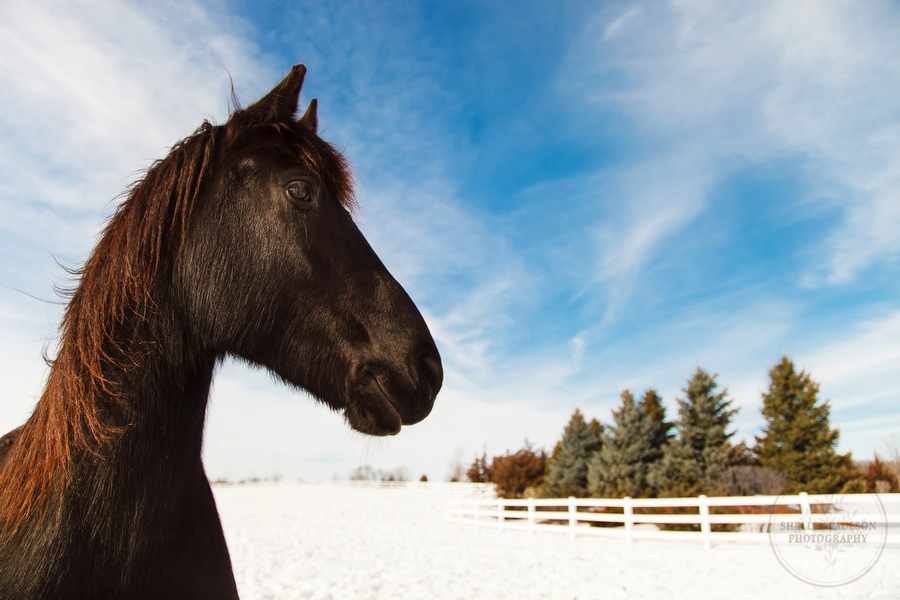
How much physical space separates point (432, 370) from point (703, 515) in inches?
484

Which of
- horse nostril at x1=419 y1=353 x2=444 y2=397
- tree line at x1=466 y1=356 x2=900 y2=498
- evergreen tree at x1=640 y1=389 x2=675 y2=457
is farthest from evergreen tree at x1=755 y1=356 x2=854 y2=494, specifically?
horse nostril at x1=419 y1=353 x2=444 y2=397

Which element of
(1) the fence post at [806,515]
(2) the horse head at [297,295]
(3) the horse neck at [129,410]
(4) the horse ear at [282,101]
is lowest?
(1) the fence post at [806,515]

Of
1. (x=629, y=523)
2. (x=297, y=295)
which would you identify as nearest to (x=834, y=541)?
(x=629, y=523)

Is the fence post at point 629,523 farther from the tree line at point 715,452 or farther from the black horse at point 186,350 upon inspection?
the black horse at point 186,350

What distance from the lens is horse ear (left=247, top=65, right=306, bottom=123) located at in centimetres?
196

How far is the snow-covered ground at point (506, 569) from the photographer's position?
24.5ft

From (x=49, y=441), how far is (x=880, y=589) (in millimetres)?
9365

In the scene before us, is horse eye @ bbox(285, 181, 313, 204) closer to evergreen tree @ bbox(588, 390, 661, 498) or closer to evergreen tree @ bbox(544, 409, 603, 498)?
evergreen tree @ bbox(588, 390, 661, 498)

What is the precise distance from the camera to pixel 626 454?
19891 mm

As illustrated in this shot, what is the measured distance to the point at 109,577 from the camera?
153 cm

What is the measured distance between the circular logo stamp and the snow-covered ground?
8.7 inches

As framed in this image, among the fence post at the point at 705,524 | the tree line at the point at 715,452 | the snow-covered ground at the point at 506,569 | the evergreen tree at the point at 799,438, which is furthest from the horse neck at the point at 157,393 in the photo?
the evergreen tree at the point at 799,438

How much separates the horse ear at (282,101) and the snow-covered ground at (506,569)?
667 cm

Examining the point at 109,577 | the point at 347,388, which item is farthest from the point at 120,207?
the point at 109,577
